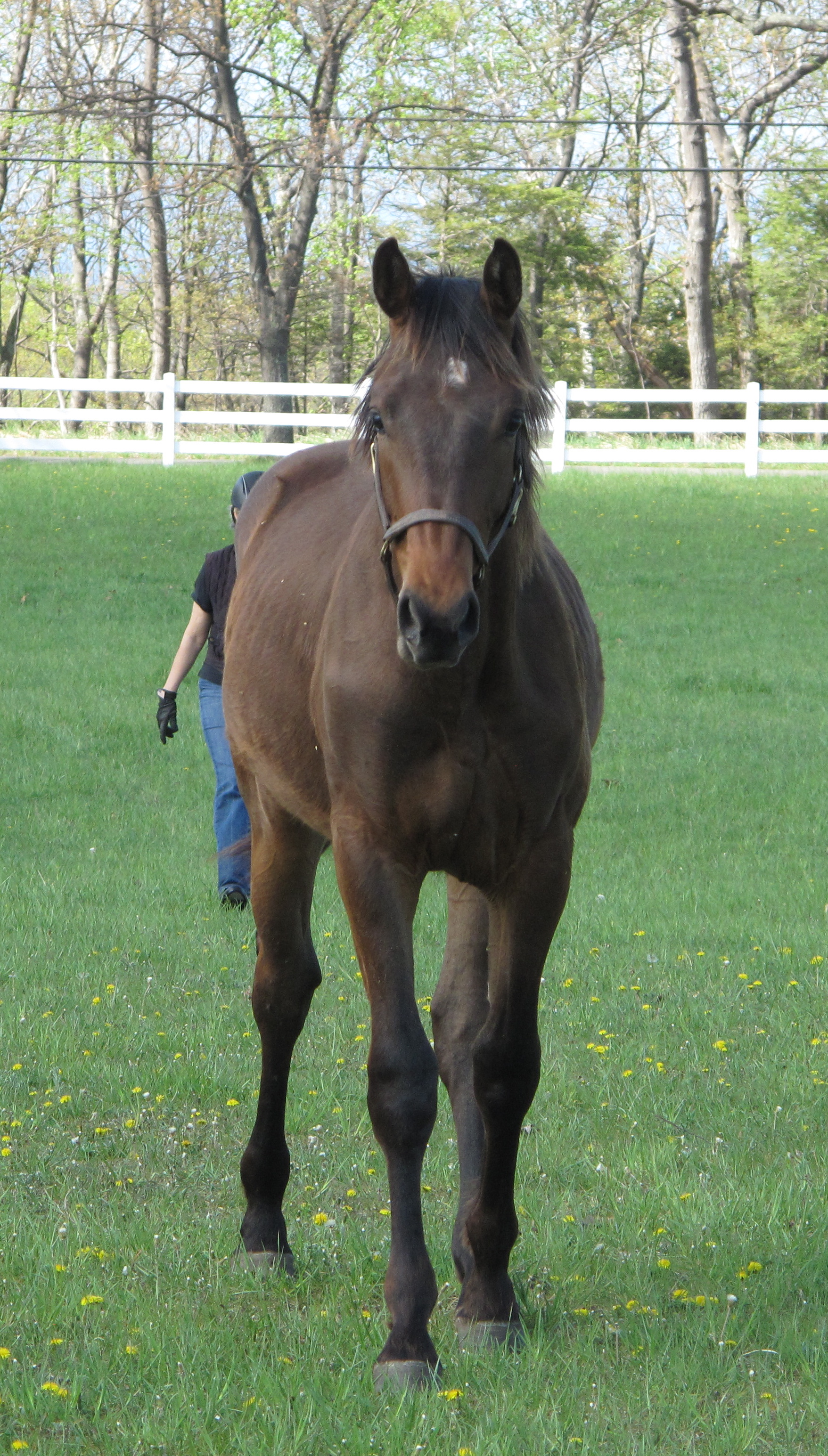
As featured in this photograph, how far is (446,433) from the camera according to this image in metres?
3.11

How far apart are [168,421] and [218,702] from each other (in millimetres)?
16589

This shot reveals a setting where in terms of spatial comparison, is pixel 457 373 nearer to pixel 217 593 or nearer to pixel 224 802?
pixel 217 593

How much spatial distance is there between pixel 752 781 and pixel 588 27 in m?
30.1

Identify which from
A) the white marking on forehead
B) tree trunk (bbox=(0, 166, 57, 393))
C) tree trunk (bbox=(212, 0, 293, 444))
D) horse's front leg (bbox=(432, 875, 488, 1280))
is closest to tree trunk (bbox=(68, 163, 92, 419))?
tree trunk (bbox=(0, 166, 57, 393))

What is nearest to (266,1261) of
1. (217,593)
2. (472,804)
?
(472,804)

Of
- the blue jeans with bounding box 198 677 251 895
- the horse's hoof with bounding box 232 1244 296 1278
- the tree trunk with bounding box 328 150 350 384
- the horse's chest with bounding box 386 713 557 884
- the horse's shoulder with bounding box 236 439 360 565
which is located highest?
the tree trunk with bounding box 328 150 350 384

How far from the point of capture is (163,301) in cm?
4316

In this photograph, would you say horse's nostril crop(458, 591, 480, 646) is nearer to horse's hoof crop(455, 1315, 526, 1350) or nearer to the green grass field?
the green grass field

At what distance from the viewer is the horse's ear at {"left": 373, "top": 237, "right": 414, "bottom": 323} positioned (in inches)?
A: 131

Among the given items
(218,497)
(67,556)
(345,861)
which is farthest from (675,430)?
(345,861)

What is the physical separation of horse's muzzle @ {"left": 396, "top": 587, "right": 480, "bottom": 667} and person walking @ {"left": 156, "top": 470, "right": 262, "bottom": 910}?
15.3 feet

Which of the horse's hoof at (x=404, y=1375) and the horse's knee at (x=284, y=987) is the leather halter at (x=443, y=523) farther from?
the horse's hoof at (x=404, y=1375)

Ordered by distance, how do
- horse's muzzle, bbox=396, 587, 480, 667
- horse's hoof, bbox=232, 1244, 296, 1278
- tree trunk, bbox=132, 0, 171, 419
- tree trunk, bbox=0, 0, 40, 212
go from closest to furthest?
horse's muzzle, bbox=396, 587, 480, 667 → horse's hoof, bbox=232, 1244, 296, 1278 → tree trunk, bbox=132, 0, 171, 419 → tree trunk, bbox=0, 0, 40, 212

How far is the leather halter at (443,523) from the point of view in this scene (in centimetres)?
301
